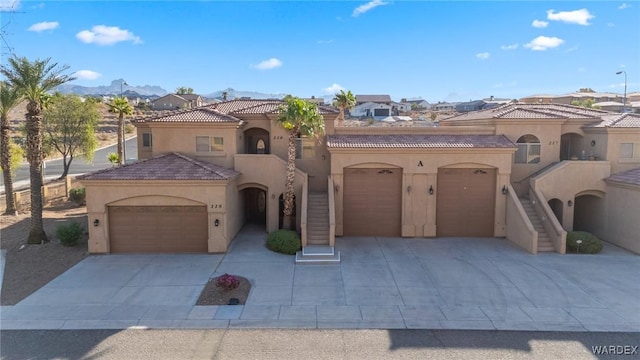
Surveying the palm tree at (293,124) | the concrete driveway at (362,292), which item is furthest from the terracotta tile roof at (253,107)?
the concrete driveway at (362,292)

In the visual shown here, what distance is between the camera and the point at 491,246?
2212 centimetres

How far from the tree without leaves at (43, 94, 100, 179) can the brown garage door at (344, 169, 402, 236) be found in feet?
79.1

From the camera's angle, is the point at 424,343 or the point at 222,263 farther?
the point at 222,263

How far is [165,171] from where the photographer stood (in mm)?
20516

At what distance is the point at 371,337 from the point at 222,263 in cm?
875

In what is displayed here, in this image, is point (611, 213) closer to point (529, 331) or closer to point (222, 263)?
point (529, 331)

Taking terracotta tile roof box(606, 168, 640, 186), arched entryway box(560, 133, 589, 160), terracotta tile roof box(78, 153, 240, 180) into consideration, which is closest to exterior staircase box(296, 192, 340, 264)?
terracotta tile roof box(78, 153, 240, 180)

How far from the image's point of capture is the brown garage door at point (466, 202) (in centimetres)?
2373

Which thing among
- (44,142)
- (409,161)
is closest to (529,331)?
(409,161)

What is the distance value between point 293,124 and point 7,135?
59.0ft

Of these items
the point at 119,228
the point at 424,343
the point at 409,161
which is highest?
the point at 409,161

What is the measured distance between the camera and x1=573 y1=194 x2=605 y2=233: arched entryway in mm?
24005

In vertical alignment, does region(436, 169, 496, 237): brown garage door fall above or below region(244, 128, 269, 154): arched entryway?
below

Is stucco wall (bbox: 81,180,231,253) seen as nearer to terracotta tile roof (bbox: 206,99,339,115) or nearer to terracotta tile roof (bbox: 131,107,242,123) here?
terracotta tile roof (bbox: 131,107,242,123)
